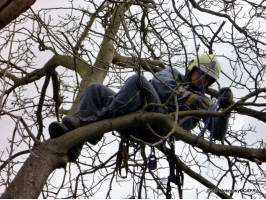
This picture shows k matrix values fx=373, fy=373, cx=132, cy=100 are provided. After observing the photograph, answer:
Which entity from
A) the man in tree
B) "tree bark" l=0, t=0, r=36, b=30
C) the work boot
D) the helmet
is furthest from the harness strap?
"tree bark" l=0, t=0, r=36, b=30

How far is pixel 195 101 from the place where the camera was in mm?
3021

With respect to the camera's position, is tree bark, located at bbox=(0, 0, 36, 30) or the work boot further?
the work boot

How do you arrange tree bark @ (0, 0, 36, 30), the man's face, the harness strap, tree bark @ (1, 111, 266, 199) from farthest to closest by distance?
the man's face
the harness strap
tree bark @ (1, 111, 266, 199)
tree bark @ (0, 0, 36, 30)

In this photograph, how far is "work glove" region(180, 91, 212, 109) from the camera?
9.92 ft

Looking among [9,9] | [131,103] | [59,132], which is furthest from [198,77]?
[9,9]

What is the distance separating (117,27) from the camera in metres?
4.85

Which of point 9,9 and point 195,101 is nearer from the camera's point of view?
point 9,9

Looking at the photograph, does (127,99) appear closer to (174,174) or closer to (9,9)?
(174,174)

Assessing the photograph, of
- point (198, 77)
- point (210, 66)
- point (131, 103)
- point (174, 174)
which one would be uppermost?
point (210, 66)

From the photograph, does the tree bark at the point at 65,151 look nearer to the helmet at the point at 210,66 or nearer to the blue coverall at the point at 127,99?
the blue coverall at the point at 127,99

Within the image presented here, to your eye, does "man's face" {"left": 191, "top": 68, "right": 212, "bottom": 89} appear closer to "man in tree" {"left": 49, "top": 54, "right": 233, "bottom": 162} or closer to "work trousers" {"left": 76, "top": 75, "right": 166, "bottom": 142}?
"man in tree" {"left": 49, "top": 54, "right": 233, "bottom": 162}

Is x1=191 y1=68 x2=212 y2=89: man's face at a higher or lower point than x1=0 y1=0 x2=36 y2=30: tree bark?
higher

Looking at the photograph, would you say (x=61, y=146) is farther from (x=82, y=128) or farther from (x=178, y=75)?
(x=178, y=75)

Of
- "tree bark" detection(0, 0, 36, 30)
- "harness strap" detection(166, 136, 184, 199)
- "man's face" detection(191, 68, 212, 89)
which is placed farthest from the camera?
"man's face" detection(191, 68, 212, 89)
